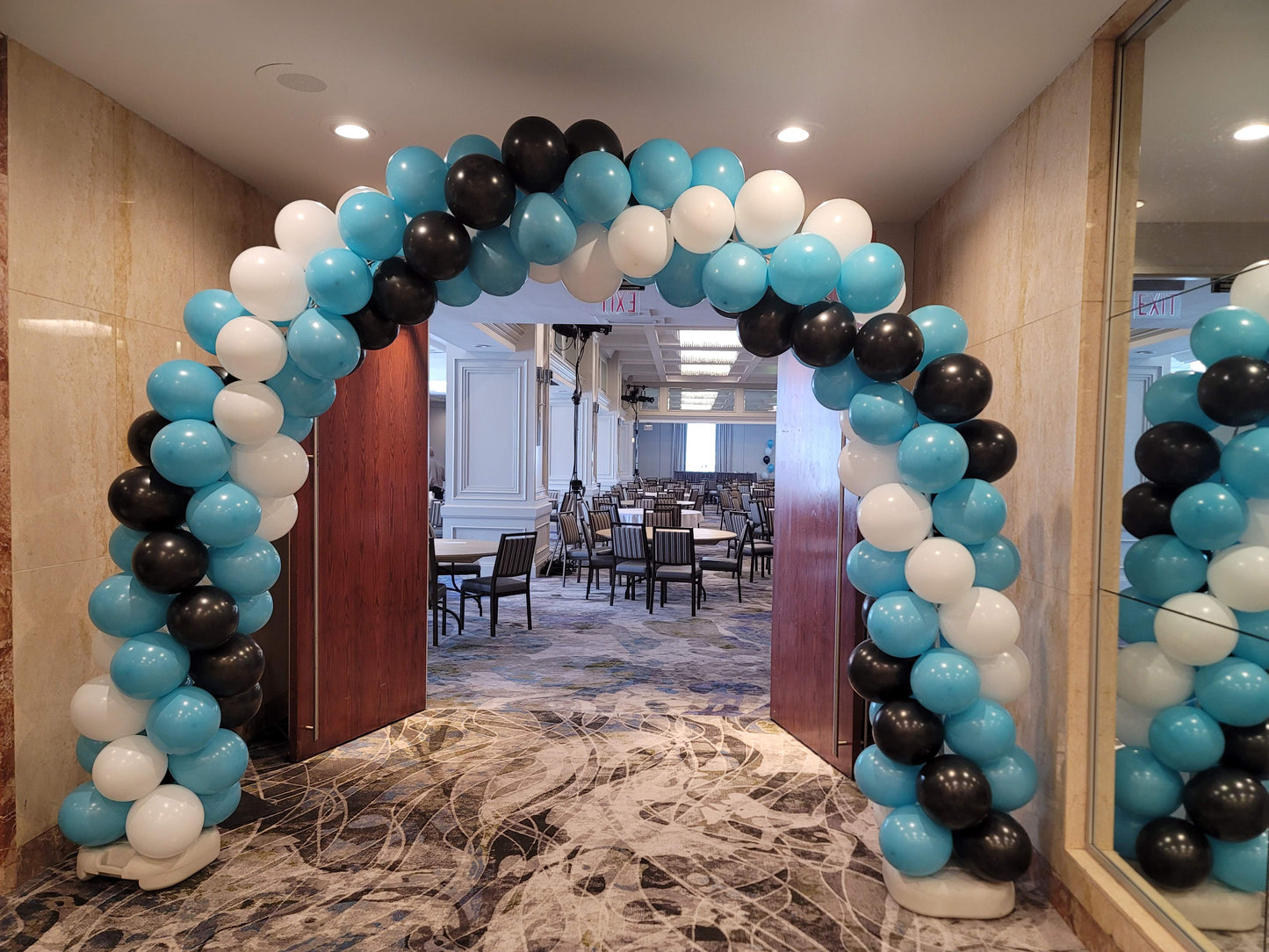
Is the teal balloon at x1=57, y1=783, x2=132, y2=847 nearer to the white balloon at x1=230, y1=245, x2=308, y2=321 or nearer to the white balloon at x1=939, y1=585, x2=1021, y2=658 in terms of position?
the white balloon at x1=230, y1=245, x2=308, y2=321

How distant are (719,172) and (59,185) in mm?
2374

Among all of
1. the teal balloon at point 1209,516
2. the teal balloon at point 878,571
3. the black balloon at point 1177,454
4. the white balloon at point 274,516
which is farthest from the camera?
the white balloon at point 274,516

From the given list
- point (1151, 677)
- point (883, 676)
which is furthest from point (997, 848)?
point (1151, 677)

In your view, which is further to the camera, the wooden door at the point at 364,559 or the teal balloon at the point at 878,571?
the wooden door at the point at 364,559

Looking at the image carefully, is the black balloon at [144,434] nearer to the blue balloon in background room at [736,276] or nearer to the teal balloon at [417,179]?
the teal balloon at [417,179]

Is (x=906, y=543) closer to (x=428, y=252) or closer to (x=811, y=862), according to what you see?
(x=811, y=862)

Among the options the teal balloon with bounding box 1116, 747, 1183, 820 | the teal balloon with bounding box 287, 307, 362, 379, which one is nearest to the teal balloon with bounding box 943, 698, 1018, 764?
the teal balloon with bounding box 1116, 747, 1183, 820

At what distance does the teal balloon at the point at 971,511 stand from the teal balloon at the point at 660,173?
1336 mm

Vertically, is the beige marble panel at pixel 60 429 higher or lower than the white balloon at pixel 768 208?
lower

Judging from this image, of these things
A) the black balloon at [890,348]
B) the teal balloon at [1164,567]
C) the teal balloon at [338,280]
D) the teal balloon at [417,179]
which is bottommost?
the teal balloon at [1164,567]

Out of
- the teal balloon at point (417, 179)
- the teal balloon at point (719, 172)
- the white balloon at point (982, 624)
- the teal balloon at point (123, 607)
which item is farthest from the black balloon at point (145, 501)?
the white balloon at point (982, 624)

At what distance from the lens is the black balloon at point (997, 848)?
2.52m

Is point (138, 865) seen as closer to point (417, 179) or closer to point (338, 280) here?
point (338, 280)

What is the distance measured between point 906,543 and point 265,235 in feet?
11.9
